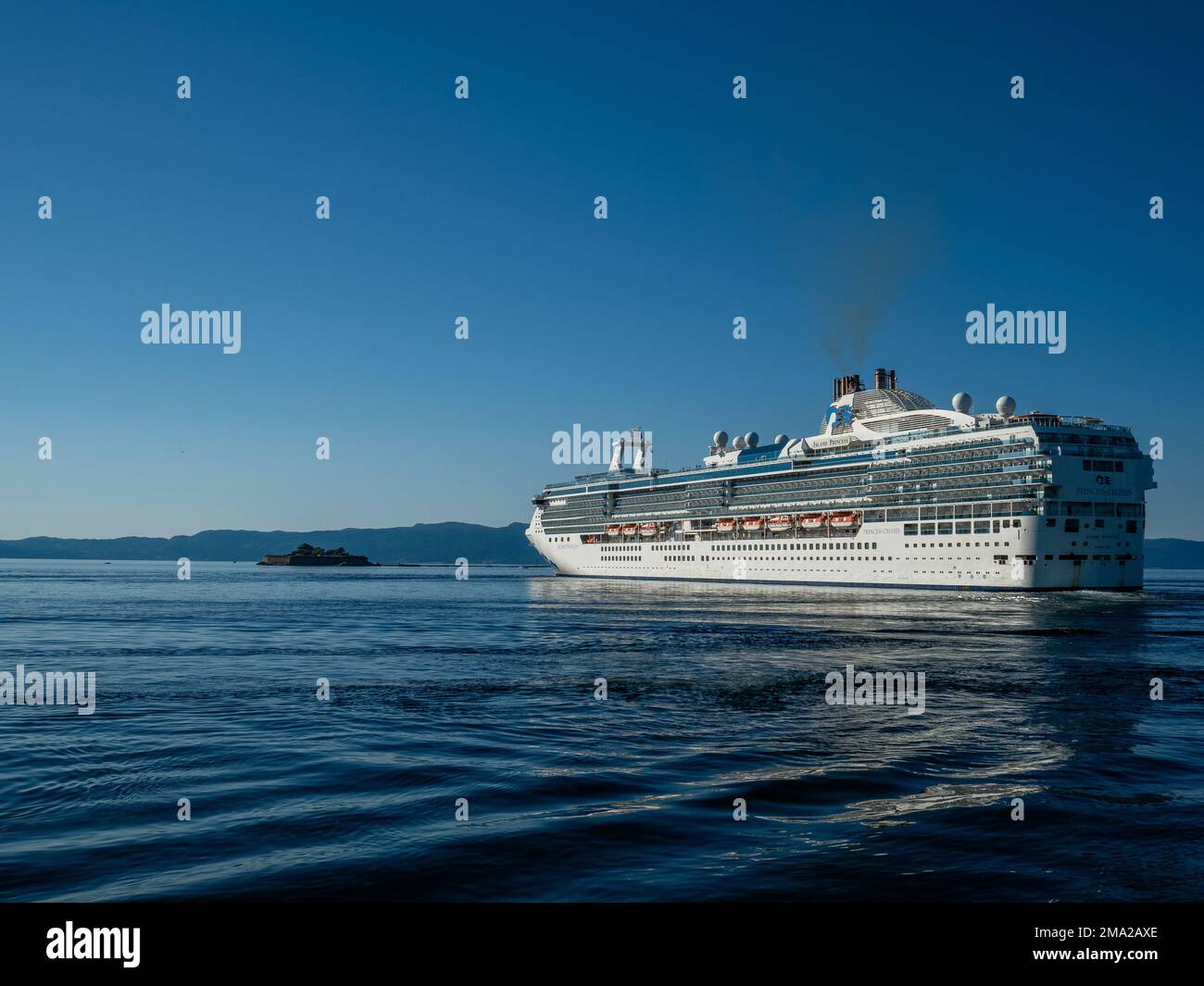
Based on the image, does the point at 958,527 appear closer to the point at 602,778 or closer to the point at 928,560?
the point at 928,560

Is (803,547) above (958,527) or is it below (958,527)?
below

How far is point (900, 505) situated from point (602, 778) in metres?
96.2

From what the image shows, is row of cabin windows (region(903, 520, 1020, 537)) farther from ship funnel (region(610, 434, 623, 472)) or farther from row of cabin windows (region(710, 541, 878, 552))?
ship funnel (region(610, 434, 623, 472))

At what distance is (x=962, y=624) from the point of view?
187ft

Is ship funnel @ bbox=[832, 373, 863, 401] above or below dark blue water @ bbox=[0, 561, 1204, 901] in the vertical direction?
above

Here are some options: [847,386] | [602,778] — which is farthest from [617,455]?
[602,778]

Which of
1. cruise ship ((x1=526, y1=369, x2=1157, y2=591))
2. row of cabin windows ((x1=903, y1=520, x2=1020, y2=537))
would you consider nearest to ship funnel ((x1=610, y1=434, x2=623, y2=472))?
cruise ship ((x1=526, y1=369, x2=1157, y2=591))

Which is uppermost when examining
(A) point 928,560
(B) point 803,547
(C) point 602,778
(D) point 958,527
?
(D) point 958,527

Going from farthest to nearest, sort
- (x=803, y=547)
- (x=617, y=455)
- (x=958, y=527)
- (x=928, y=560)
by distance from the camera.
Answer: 1. (x=617, y=455)
2. (x=803, y=547)
3. (x=928, y=560)
4. (x=958, y=527)

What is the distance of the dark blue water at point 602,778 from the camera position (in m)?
11.5

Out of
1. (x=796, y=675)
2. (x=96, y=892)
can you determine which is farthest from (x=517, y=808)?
(x=796, y=675)

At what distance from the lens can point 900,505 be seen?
106 m

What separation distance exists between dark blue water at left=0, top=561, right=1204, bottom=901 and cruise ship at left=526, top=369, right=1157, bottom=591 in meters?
55.2

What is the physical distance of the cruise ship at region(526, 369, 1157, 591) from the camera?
3629 inches
